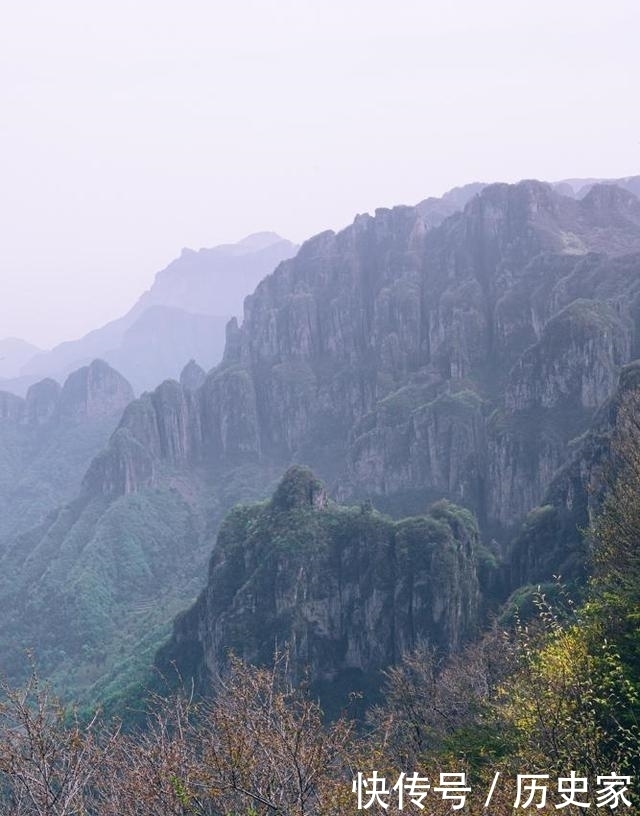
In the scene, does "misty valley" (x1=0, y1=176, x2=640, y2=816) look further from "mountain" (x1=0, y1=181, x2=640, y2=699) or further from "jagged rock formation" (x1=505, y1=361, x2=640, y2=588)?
"mountain" (x1=0, y1=181, x2=640, y2=699)

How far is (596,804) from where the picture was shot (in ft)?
47.6

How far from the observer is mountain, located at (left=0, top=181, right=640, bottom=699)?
98.1m

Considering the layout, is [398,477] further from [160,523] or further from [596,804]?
[596,804]

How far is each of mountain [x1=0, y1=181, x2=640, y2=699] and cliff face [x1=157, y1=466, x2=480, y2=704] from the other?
19.6 feet

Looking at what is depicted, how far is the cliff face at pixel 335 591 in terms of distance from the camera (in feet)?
208

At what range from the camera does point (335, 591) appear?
6788 cm

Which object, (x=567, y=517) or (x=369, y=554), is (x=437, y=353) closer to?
(x=567, y=517)

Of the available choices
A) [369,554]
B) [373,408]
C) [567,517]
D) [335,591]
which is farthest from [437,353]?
[335,591]

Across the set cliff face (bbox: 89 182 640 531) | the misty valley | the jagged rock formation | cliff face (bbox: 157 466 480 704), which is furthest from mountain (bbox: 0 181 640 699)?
cliff face (bbox: 157 466 480 704)

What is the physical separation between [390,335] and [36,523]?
114 metres

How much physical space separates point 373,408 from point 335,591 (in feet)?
239

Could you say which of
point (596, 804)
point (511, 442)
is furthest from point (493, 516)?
point (596, 804)

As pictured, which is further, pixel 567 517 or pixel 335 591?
pixel 335 591

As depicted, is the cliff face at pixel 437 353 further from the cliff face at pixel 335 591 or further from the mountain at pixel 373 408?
the cliff face at pixel 335 591
